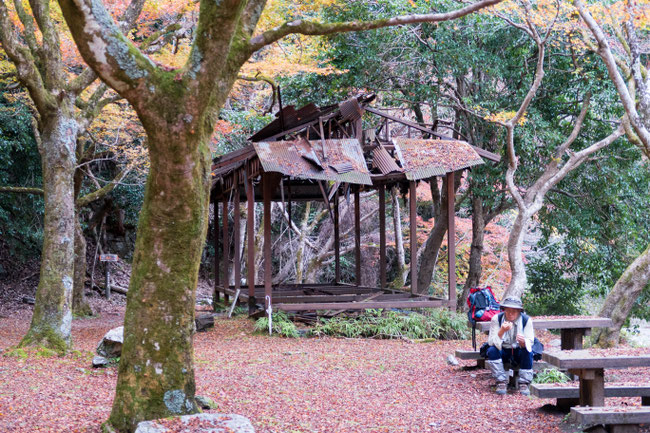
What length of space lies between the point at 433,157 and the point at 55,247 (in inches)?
296

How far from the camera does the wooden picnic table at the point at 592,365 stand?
5.07 m

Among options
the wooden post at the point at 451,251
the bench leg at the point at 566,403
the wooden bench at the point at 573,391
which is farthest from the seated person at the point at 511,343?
the wooden post at the point at 451,251

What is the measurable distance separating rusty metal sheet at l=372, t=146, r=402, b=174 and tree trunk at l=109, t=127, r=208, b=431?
805 cm

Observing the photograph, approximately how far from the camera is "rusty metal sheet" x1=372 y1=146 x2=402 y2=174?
40.5ft

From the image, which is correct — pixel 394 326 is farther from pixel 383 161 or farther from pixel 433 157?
pixel 433 157

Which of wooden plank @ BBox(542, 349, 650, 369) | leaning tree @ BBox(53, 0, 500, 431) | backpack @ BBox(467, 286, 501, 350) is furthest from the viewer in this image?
backpack @ BBox(467, 286, 501, 350)

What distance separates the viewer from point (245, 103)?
850 inches

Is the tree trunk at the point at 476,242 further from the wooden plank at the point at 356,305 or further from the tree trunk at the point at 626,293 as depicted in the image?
the tree trunk at the point at 626,293

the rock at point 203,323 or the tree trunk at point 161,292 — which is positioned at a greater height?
the tree trunk at point 161,292

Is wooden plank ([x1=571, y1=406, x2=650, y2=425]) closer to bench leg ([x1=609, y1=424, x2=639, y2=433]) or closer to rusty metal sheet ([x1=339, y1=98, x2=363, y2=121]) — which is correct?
bench leg ([x1=609, y1=424, x2=639, y2=433])

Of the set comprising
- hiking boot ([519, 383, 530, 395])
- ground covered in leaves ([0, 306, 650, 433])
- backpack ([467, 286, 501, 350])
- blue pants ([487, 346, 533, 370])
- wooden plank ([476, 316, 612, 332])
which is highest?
backpack ([467, 286, 501, 350])

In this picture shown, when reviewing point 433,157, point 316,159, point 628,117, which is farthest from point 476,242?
point 628,117

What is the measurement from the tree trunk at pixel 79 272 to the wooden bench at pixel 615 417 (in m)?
14.1

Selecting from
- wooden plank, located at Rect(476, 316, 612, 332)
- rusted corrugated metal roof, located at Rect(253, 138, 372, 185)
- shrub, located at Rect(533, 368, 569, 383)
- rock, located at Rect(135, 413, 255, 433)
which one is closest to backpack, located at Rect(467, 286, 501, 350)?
wooden plank, located at Rect(476, 316, 612, 332)
